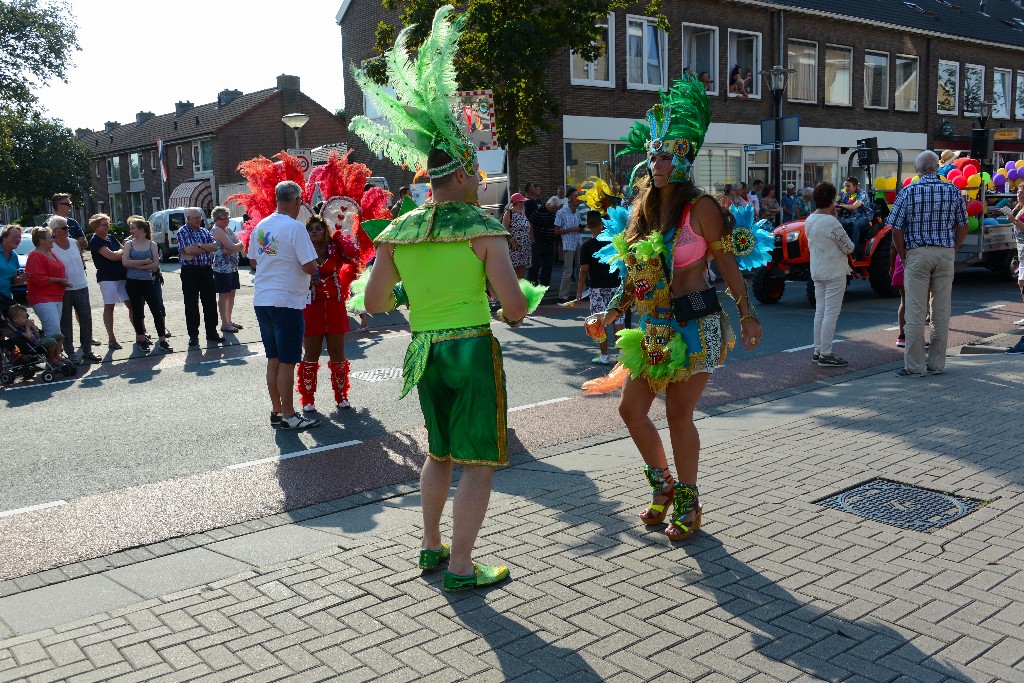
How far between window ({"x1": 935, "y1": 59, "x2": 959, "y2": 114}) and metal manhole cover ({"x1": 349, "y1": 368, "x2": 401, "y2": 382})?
33.2 meters

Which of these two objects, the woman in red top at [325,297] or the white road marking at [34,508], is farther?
the woman in red top at [325,297]

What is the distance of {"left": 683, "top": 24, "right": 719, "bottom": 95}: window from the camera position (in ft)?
95.7

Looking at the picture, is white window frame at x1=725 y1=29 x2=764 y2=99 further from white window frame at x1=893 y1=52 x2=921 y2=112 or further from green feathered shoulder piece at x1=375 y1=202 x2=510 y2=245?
green feathered shoulder piece at x1=375 y1=202 x2=510 y2=245

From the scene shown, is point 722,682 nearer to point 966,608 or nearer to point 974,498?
point 966,608

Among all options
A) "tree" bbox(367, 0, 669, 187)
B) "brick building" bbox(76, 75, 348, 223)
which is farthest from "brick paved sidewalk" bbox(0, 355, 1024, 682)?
"brick building" bbox(76, 75, 348, 223)

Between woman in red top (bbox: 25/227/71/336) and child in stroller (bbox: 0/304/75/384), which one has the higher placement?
woman in red top (bbox: 25/227/71/336)

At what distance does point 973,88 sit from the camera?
37969 millimetres

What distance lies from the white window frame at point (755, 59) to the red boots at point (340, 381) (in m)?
24.7

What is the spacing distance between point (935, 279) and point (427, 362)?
6.28m

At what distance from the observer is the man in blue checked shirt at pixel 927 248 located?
8.30 meters

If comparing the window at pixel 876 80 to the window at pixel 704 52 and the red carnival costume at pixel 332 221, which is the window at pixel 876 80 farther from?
the red carnival costume at pixel 332 221

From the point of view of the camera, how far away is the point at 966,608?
3.76 meters

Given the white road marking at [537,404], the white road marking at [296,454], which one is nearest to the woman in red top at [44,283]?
the white road marking at [296,454]

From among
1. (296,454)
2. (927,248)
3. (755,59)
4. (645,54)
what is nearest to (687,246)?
(296,454)
